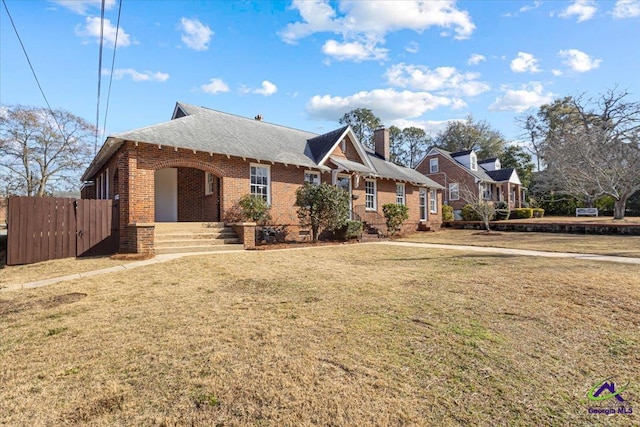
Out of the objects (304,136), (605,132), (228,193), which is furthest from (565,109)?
(228,193)

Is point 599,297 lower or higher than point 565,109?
lower

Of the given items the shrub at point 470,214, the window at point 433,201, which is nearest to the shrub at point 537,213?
the shrub at point 470,214

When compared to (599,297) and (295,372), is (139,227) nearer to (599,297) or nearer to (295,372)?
(295,372)

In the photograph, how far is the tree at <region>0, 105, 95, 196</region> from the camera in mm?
26578

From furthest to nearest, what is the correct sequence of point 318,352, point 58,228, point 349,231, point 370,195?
point 370,195, point 349,231, point 58,228, point 318,352

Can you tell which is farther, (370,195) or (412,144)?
(412,144)

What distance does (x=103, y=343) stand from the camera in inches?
131

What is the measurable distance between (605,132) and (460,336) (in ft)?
88.6

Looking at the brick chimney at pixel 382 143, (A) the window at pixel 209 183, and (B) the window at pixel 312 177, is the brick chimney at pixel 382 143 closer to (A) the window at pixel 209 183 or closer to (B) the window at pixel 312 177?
(B) the window at pixel 312 177

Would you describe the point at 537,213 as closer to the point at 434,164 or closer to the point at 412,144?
the point at 434,164

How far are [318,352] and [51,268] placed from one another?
319 inches

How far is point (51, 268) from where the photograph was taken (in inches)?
309

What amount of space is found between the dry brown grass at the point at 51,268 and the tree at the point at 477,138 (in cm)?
4921

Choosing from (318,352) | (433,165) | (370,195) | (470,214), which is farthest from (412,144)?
(318,352)
